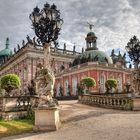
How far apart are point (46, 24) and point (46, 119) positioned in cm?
565

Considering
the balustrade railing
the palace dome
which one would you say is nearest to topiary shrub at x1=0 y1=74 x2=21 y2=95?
the balustrade railing

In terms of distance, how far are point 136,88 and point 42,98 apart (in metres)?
11.8

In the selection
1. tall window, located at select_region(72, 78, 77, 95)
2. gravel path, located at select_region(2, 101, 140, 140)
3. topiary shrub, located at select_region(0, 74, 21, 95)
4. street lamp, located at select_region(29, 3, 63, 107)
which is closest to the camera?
gravel path, located at select_region(2, 101, 140, 140)

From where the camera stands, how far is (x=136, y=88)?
1017 inches

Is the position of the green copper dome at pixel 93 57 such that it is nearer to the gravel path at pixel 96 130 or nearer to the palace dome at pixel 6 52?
the gravel path at pixel 96 130

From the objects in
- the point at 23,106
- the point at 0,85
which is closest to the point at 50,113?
the point at 23,106

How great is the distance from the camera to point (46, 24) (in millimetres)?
17547

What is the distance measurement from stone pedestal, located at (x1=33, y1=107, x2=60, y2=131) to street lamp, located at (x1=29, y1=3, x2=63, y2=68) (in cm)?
296

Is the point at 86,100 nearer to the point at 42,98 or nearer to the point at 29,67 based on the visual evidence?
the point at 42,98

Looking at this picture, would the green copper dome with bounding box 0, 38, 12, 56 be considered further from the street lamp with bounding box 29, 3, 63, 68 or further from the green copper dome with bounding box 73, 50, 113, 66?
the street lamp with bounding box 29, 3, 63, 68

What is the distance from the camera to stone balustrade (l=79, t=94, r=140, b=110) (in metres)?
23.2

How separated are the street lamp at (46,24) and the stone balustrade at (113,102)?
8.96m

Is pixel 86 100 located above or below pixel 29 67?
below

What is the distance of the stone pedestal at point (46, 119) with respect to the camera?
52.0 ft
